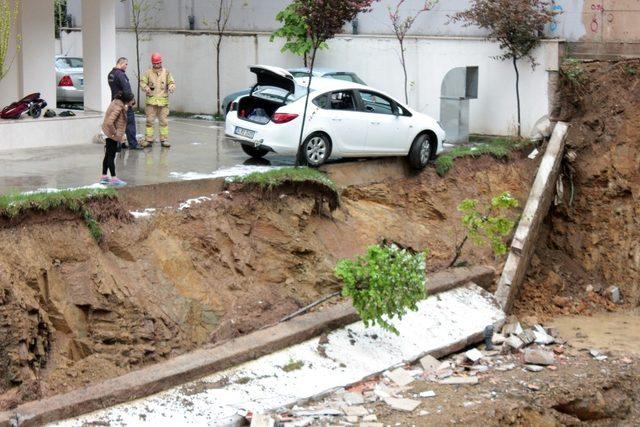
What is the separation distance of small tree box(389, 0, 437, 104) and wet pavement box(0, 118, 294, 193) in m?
5.22

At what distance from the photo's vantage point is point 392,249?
48.1ft

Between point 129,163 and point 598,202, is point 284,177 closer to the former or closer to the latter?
point 129,163

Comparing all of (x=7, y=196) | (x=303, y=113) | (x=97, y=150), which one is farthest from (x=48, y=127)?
(x=7, y=196)

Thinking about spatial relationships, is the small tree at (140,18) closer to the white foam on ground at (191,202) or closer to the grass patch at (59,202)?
the white foam on ground at (191,202)

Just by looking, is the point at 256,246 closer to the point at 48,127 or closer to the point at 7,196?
the point at 7,196

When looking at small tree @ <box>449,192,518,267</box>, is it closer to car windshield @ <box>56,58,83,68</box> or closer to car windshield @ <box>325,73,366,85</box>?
car windshield @ <box>325,73,366,85</box>

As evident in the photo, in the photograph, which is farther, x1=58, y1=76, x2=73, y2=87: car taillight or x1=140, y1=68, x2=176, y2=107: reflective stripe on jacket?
x1=58, y1=76, x2=73, y2=87: car taillight

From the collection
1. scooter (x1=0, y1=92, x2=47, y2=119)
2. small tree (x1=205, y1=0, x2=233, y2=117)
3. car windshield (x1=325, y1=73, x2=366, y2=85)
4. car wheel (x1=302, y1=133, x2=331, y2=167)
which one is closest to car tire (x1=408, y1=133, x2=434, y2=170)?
car wheel (x1=302, y1=133, x2=331, y2=167)

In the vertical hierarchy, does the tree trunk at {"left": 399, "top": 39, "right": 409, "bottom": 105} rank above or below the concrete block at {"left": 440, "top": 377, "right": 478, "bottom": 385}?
above

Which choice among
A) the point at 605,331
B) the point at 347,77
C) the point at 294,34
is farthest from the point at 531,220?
the point at 294,34

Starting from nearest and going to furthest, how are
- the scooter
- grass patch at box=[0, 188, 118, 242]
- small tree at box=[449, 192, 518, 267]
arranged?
grass patch at box=[0, 188, 118, 242], small tree at box=[449, 192, 518, 267], the scooter

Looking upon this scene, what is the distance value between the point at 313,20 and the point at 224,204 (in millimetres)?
4330

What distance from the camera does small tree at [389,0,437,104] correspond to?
81.1 ft

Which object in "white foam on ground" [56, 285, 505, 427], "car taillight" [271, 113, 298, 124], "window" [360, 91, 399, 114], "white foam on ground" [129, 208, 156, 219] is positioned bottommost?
"white foam on ground" [56, 285, 505, 427]
